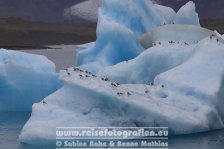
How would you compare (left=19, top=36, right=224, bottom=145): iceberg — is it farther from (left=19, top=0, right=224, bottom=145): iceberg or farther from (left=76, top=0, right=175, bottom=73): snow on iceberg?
(left=76, top=0, right=175, bottom=73): snow on iceberg

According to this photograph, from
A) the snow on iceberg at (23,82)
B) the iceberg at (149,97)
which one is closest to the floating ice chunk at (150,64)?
the iceberg at (149,97)

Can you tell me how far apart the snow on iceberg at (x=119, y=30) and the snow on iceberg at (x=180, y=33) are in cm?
119

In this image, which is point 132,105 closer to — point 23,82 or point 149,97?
point 149,97

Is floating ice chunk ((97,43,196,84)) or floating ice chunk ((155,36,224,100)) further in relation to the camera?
floating ice chunk ((97,43,196,84))

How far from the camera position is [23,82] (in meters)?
15.5

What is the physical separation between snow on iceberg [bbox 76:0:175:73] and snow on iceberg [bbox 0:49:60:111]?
2.65 meters

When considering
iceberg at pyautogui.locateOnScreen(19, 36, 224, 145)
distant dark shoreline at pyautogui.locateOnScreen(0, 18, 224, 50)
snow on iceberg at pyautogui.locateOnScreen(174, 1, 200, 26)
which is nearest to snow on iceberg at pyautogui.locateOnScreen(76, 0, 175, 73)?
snow on iceberg at pyautogui.locateOnScreen(174, 1, 200, 26)

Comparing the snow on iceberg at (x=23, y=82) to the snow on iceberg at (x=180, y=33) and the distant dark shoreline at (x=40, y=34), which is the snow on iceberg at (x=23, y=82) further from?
the distant dark shoreline at (x=40, y=34)

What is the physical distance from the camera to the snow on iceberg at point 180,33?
16578mm

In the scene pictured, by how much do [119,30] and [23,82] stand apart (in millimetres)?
3743

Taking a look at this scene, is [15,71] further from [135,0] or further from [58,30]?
[58,30]

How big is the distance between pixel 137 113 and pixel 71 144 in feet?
4.65

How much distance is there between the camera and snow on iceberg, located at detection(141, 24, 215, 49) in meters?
16.6

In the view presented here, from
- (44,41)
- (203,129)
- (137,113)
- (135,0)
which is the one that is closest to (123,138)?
(137,113)
